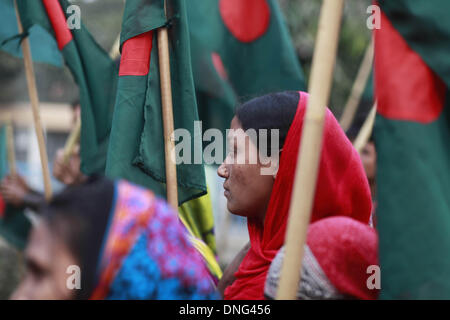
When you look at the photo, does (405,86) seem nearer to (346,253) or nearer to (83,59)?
(346,253)

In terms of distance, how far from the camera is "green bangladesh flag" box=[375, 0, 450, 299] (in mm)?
1355

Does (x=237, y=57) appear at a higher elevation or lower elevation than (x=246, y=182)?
higher

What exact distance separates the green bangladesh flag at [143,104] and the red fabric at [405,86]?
1.03m

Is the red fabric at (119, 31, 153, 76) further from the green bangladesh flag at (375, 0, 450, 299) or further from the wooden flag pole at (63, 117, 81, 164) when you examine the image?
the wooden flag pole at (63, 117, 81, 164)

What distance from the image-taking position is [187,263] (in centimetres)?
127

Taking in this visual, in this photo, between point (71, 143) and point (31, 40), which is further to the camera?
point (71, 143)

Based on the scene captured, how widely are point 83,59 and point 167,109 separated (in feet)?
2.96

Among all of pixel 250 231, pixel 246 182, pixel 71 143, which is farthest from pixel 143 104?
pixel 71 143

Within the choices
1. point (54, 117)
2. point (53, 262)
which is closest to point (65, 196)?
point (53, 262)

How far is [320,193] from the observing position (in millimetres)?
1772

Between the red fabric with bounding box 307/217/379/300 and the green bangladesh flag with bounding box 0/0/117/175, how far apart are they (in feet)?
5.42

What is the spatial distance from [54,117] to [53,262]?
1889 centimetres

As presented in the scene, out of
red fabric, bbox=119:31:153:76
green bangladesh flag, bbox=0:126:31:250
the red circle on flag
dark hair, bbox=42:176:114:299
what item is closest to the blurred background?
the red circle on flag

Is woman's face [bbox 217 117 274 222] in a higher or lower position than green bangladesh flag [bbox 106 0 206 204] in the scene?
lower
